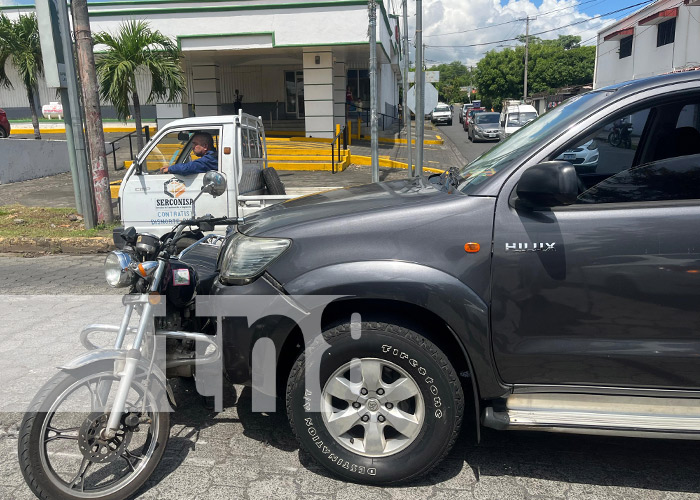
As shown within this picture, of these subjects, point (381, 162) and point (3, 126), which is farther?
point (3, 126)

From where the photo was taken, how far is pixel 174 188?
7098mm

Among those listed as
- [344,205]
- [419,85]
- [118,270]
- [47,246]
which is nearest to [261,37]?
[419,85]

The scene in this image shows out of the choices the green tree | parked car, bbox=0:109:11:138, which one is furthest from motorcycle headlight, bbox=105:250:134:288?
the green tree

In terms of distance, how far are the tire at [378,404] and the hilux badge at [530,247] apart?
0.60 meters

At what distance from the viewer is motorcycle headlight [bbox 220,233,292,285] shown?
2.93 m

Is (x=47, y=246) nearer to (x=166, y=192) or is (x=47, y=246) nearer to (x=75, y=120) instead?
(x=75, y=120)

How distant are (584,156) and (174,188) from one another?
522 centimetres

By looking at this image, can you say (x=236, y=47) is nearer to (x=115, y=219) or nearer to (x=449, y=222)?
(x=115, y=219)

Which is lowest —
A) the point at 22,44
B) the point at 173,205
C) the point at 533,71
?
the point at 173,205

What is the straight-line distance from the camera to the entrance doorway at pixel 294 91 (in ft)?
84.2

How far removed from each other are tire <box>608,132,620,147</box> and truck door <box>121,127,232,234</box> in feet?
16.1

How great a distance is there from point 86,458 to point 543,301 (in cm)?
230

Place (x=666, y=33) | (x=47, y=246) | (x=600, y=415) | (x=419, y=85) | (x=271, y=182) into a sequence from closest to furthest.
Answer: (x=600, y=415) → (x=271, y=182) → (x=47, y=246) → (x=419, y=85) → (x=666, y=33)

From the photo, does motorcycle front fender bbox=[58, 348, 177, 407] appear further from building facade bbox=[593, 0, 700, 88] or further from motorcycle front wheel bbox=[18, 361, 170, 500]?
building facade bbox=[593, 0, 700, 88]
